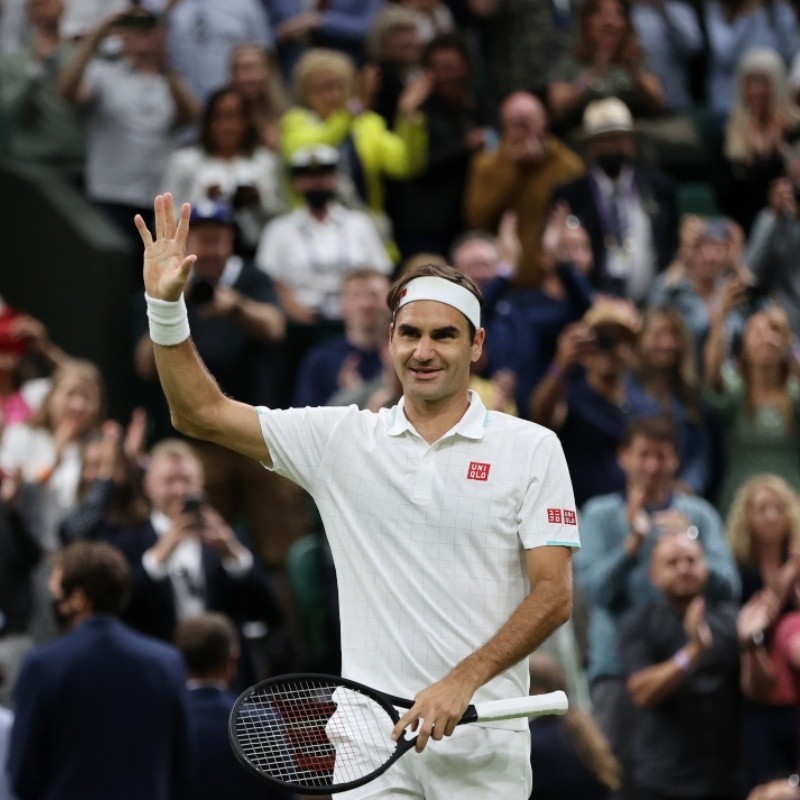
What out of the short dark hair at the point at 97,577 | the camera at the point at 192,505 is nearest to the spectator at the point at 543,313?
the camera at the point at 192,505

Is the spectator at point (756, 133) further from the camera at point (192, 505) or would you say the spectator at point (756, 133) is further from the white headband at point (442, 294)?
the white headband at point (442, 294)

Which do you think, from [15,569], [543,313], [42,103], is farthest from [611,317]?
[42,103]

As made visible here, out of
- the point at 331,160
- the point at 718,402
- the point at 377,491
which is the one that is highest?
the point at 331,160

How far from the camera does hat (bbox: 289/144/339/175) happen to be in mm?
12039

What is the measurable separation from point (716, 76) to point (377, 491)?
9.55m

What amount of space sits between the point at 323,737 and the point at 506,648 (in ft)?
1.91

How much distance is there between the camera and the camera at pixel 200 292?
10.8 metres

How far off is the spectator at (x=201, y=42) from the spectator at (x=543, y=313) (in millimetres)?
2775

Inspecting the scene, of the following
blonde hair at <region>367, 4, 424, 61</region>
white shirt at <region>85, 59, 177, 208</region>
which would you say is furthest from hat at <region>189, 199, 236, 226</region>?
blonde hair at <region>367, 4, 424, 61</region>

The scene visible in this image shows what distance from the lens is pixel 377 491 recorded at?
5680mm

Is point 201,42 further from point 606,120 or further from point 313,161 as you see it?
point 606,120

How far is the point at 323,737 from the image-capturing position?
221 inches

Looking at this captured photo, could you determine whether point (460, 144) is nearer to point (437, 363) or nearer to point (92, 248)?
point (92, 248)

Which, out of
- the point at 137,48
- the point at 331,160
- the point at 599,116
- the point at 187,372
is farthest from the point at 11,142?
the point at 187,372
